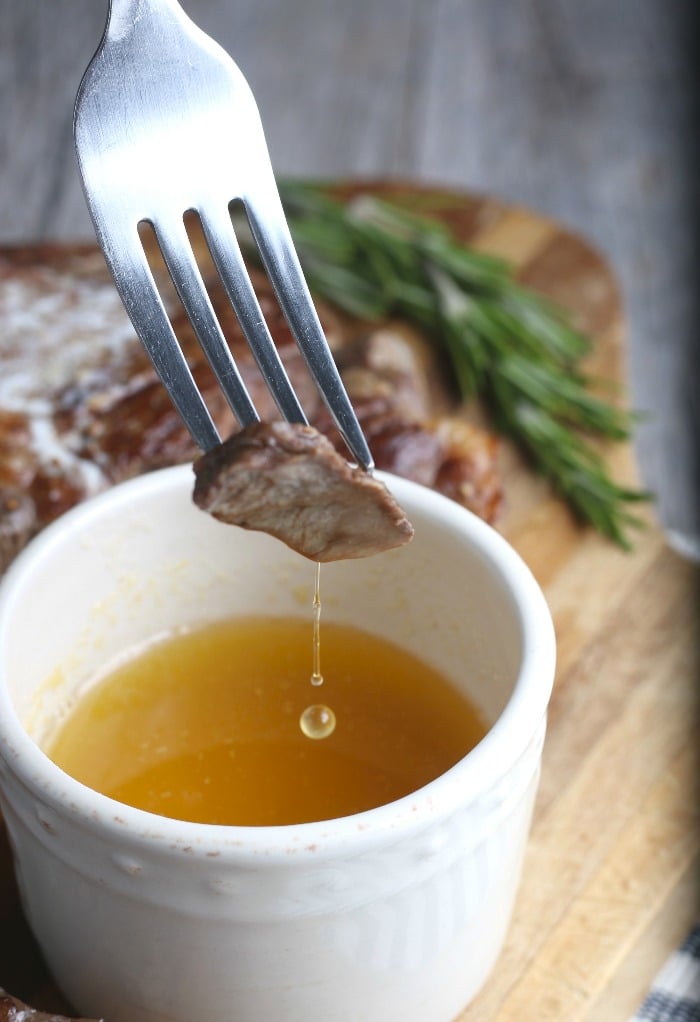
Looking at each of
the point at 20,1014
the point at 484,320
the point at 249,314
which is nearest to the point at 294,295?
the point at 249,314

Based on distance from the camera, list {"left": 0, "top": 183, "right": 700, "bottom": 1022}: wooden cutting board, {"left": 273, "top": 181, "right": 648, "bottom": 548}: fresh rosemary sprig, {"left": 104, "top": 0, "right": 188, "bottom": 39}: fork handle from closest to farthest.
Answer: {"left": 104, "top": 0, "right": 188, "bottom": 39}: fork handle
{"left": 0, "top": 183, "right": 700, "bottom": 1022}: wooden cutting board
{"left": 273, "top": 181, "right": 648, "bottom": 548}: fresh rosemary sprig

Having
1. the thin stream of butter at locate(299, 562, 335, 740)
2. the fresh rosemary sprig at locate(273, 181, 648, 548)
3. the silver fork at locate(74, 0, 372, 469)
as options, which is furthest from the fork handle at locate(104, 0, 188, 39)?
the fresh rosemary sprig at locate(273, 181, 648, 548)

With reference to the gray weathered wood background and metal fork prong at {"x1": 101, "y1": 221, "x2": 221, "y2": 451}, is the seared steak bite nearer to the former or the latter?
metal fork prong at {"x1": 101, "y1": 221, "x2": 221, "y2": 451}

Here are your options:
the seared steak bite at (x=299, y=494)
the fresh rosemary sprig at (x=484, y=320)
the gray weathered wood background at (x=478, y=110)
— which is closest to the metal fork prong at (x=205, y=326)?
the seared steak bite at (x=299, y=494)

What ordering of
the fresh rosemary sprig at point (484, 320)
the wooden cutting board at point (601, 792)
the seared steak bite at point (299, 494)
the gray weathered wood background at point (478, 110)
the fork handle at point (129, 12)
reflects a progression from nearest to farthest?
the seared steak bite at point (299, 494)
the fork handle at point (129, 12)
the wooden cutting board at point (601, 792)
the fresh rosemary sprig at point (484, 320)
the gray weathered wood background at point (478, 110)

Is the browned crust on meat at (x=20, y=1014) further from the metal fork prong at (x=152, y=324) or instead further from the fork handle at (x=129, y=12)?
the fork handle at (x=129, y=12)

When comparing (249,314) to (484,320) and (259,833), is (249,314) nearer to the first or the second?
(259,833)
